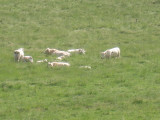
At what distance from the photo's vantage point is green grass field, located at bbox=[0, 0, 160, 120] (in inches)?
645

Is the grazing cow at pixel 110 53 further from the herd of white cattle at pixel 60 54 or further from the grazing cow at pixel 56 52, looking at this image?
the grazing cow at pixel 56 52

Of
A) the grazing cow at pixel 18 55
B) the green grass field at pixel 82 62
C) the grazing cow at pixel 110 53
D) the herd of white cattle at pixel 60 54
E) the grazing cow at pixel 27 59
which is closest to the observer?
the green grass field at pixel 82 62

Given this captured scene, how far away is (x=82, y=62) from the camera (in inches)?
942

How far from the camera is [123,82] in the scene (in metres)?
19.8

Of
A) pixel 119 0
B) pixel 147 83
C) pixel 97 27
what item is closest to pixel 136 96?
pixel 147 83

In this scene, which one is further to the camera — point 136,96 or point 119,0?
point 119,0

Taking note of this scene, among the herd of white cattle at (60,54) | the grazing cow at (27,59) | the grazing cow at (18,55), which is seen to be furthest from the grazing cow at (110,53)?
the grazing cow at (18,55)

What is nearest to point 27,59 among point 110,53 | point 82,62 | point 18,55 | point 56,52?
point 18,55

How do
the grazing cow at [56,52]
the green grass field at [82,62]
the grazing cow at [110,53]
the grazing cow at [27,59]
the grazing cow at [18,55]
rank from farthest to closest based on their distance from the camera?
the grazing cow at [56,52], the grazing cow at [110,53], the grazing cow at [18,55], the grazing cow at [27,59], the green grass field at [82,62]

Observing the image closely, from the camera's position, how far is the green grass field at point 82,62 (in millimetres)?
16375

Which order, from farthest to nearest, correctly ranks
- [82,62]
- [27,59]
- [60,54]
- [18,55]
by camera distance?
[60,54] → [18,55] → [27,59] → [82,62]

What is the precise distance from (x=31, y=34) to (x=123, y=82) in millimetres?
14204

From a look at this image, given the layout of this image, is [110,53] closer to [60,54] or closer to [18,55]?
[60,54]

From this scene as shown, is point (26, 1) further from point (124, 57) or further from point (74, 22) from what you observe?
point (124, 57)
